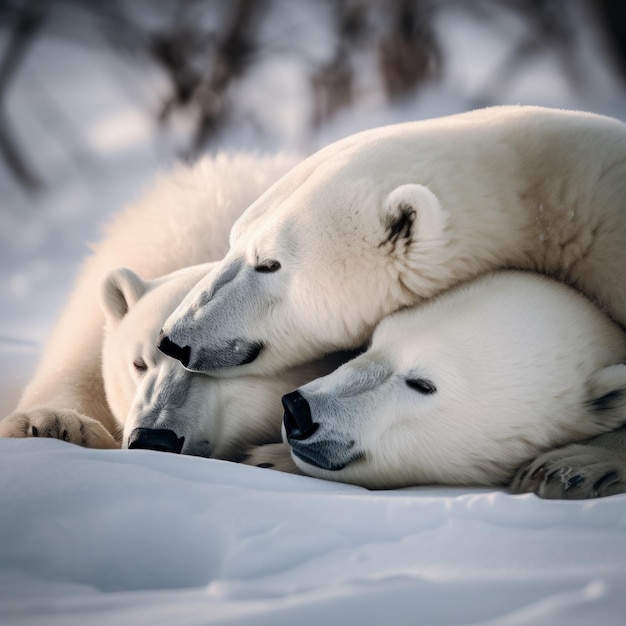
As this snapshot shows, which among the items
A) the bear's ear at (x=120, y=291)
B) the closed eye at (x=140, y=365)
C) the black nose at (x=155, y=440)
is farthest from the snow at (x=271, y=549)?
the bear's ear at (x=120, y=291)

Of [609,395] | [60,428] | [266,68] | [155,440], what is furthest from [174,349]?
[266,68]

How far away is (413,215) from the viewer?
73.0 inches

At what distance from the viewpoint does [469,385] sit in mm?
1740

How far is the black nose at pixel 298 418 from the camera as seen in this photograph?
176 cm

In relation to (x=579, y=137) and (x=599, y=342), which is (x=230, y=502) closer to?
(x=599, y=342)

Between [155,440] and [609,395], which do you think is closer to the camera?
[609,395]

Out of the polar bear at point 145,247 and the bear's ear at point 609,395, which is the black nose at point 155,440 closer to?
the polar bear at point 145,247

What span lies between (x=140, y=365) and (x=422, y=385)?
0.84 meters

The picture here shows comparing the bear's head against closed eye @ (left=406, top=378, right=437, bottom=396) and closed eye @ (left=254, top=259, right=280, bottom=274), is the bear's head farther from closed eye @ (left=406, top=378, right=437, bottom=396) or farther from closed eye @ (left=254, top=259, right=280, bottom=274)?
closed eye @ (left=406, top=378, right=437, bottom=396)

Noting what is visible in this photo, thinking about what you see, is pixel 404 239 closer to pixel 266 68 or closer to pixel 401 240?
pixel 401 240

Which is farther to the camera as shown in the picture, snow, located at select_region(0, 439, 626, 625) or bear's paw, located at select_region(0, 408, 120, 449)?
bear's paw, located at select_region(0, 408, 120, 449)

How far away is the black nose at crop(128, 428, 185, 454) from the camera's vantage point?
1.91 metres

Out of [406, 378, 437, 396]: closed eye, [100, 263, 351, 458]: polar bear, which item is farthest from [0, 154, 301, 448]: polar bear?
[406, 378, 437, 396]: closed eye

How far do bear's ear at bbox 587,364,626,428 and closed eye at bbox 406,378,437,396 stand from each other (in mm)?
345
